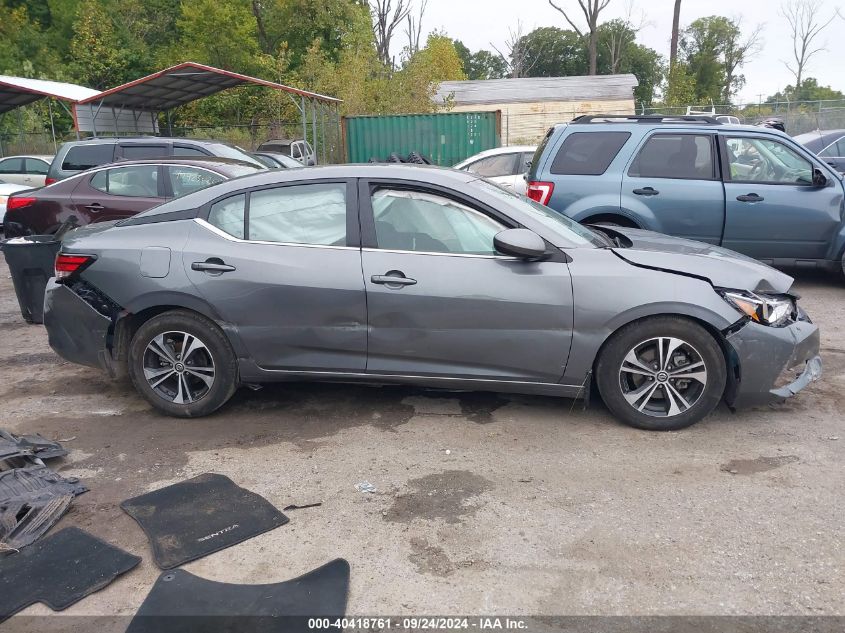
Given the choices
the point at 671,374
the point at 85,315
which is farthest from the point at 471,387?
the point at 85,315

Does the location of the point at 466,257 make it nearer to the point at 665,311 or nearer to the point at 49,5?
the point at 665,311

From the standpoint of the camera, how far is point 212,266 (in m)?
4.56

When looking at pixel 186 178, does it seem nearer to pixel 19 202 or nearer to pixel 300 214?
pixel 19 202

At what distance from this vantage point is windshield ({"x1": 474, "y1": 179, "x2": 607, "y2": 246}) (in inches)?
181

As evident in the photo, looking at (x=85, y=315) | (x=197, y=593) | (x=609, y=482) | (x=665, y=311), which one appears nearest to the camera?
(x=197, y=593)

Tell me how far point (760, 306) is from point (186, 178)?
22.2 ft

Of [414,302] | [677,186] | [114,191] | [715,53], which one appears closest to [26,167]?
[114,191]

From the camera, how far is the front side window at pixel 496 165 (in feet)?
40.8

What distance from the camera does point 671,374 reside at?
4.34 meters

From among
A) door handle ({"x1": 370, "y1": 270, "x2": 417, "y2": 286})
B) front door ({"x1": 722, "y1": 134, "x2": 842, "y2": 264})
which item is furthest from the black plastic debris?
front door ({"x1": 722, "y1": 134, "x2": 842, "y2": 264})

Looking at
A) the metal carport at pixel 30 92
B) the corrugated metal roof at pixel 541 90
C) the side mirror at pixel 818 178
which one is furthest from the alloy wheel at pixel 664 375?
the corrugated metal roof at pixel 541 90

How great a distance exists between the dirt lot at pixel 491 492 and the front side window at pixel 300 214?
121cm

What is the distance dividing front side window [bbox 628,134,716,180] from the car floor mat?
6.25m

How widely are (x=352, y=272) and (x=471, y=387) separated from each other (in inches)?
41.0
